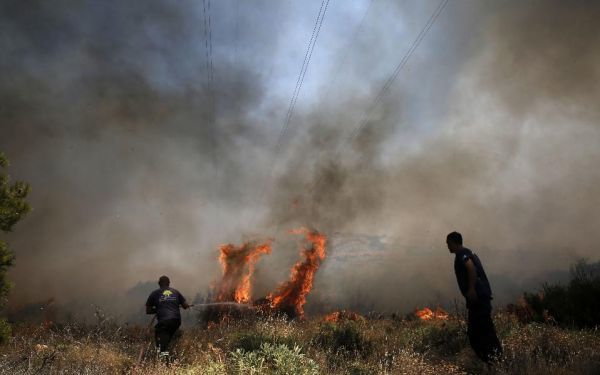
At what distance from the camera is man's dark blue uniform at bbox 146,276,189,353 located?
26.8 ft

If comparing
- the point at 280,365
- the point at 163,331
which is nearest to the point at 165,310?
the point at 163,331

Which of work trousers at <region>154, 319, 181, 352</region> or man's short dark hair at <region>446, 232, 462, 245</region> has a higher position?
man's short dark hair at <region>446, 232, 462, 245</region>

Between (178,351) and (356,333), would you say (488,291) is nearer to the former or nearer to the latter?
(356,333)

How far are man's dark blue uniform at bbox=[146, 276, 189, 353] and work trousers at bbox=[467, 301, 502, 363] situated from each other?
6.38 meters

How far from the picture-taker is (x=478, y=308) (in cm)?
546

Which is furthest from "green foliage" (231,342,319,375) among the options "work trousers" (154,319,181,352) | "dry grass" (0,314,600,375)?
"work trousers" (154,319,181,352)

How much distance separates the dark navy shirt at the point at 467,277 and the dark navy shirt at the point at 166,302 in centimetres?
634

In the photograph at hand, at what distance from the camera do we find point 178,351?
340 inches

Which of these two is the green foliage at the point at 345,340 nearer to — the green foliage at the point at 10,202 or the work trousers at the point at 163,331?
the work trousers at the point at 163,331

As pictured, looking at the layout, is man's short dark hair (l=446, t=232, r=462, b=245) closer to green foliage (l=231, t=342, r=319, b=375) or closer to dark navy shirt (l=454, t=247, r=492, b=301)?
dark navy shirt (l=454, t=247, r=492, b=301)

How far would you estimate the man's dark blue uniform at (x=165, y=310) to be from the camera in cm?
816

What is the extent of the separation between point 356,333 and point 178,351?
441 centimetres

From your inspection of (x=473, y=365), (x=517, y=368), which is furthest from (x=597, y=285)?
(x=517, y=368)

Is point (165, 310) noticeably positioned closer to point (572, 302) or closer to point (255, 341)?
point (255, 341)
